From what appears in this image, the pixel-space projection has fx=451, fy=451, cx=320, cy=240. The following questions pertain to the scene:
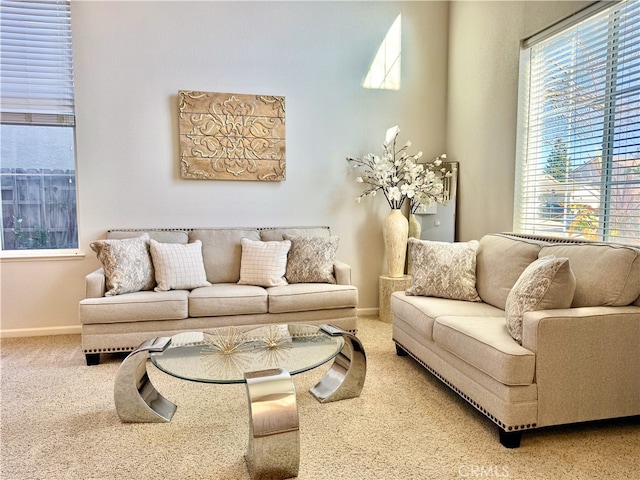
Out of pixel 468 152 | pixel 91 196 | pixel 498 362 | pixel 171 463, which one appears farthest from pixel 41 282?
pixel 468 152

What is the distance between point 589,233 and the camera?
294cm

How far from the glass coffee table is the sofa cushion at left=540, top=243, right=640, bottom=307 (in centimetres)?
124

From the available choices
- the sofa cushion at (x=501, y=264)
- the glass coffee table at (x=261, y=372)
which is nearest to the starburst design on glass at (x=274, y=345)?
the glass coffee table at (x=261, y=372)

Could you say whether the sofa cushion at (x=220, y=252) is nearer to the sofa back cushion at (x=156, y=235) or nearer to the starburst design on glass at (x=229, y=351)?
the sofa back cushion at (x=156, y=235)

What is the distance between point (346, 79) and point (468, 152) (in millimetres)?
1369

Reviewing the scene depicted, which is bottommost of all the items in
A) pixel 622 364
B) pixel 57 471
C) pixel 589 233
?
pixel 57 471

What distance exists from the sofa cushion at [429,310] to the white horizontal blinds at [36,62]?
10.8 ft

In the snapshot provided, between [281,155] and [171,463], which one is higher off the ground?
[281,155]

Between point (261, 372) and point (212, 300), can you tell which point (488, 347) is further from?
point (212, 300)

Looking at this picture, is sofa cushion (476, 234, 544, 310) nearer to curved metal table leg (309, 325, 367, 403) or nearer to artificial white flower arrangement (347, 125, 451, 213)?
curved metal table leg (309, 325, 367, 403)

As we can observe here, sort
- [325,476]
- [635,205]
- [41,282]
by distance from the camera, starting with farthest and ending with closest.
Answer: [41,282]
[635,205]
[325,476]

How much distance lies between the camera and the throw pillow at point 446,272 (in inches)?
122

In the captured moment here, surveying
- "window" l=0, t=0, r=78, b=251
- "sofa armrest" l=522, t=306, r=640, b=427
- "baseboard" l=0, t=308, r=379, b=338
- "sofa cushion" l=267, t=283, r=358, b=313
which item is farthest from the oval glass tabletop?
"window" l=0, t=0, r=78, b=251

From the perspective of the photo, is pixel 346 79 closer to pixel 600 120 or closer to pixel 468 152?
pixel 468 152
